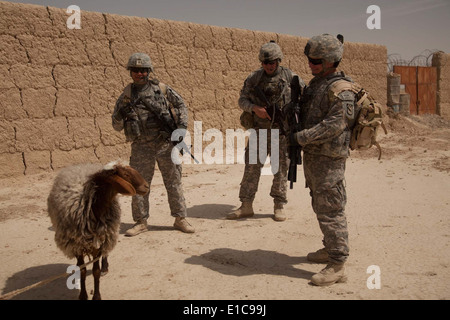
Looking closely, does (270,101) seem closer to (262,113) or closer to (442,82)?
(262,113)

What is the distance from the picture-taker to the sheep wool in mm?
3074

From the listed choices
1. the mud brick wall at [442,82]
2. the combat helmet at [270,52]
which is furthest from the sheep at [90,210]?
the mud brick wall at [442,82]

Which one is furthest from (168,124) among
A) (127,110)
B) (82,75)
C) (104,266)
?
(82,75)

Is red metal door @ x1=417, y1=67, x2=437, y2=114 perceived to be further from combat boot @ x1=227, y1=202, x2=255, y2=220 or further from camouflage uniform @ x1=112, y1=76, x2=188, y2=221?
camouflage uniform @ x1=112, y1=76, x2=188, y2=221

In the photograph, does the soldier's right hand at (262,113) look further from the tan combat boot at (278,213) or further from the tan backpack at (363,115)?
the tan backpack at (363,115)

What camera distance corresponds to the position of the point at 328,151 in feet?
10.6

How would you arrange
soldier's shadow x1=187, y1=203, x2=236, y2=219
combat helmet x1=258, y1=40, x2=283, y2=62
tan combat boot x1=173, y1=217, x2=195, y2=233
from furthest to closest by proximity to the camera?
soldier's shadow x1=187, y1=203, x2=236, y2=219, combat helmet x1=258, y1=40, x2=283, y2=62, tan combat boot x1=173, y1=217, x2=195, y2=233

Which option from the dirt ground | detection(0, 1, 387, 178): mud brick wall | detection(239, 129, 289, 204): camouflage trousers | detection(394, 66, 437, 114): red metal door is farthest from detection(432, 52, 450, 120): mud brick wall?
detection(239, 129, 289, 204): camouflage trousers

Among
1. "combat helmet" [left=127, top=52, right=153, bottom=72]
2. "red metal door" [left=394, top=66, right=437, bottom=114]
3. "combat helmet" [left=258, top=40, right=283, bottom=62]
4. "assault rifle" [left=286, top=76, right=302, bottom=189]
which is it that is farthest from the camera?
"red metal door" [left=394, top=66, right=437, bottom=114]

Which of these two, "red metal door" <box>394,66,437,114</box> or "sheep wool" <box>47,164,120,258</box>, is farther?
"red metal door" <box>394,66,437,114</box>

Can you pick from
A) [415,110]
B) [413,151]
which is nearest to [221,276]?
[413,151]

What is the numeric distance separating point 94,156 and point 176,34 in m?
2.94

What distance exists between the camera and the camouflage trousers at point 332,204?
128 inches
